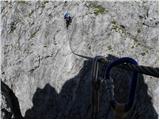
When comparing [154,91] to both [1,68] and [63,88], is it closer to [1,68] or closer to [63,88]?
[63,88]

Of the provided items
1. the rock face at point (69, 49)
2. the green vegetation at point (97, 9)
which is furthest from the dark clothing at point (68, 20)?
the green vegetation at point (97, 9)

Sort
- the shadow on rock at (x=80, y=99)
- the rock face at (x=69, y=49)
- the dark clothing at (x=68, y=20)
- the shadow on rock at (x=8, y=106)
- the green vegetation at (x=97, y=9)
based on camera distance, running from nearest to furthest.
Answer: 1. the shadow on rock at (x=8, y=106)
2. the shadow on rock at (x=80, y=99)
3. the rock face at (x=69, y=49)
4. the dark clothing at (x=68, y=20)
5. the green vegetation at (x=97, y=9)

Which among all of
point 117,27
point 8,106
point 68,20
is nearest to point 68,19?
point 68,20

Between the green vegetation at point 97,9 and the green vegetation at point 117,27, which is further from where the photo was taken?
the green vegetation at point 97,9

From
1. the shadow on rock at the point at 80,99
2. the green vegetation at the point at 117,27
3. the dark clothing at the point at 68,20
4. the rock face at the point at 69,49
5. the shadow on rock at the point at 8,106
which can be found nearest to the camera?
the shadow on rock at the point at 8,106

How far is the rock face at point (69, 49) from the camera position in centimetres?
1398

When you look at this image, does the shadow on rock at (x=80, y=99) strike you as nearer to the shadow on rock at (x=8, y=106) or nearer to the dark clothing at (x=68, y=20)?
the shadow on rock at (x=8, y=106)

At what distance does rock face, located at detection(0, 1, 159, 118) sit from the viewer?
13977 mm

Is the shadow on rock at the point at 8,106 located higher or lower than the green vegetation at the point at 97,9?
lower

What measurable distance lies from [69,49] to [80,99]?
2.24 meters

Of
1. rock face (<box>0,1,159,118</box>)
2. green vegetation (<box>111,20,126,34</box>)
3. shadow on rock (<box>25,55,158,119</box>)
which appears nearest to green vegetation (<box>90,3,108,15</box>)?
rock face (<box>0,1,159,118</box>)

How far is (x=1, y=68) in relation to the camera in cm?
1503

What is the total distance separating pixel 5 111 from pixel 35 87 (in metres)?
3.31

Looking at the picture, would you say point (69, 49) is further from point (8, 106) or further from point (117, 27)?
point (8, 106)
